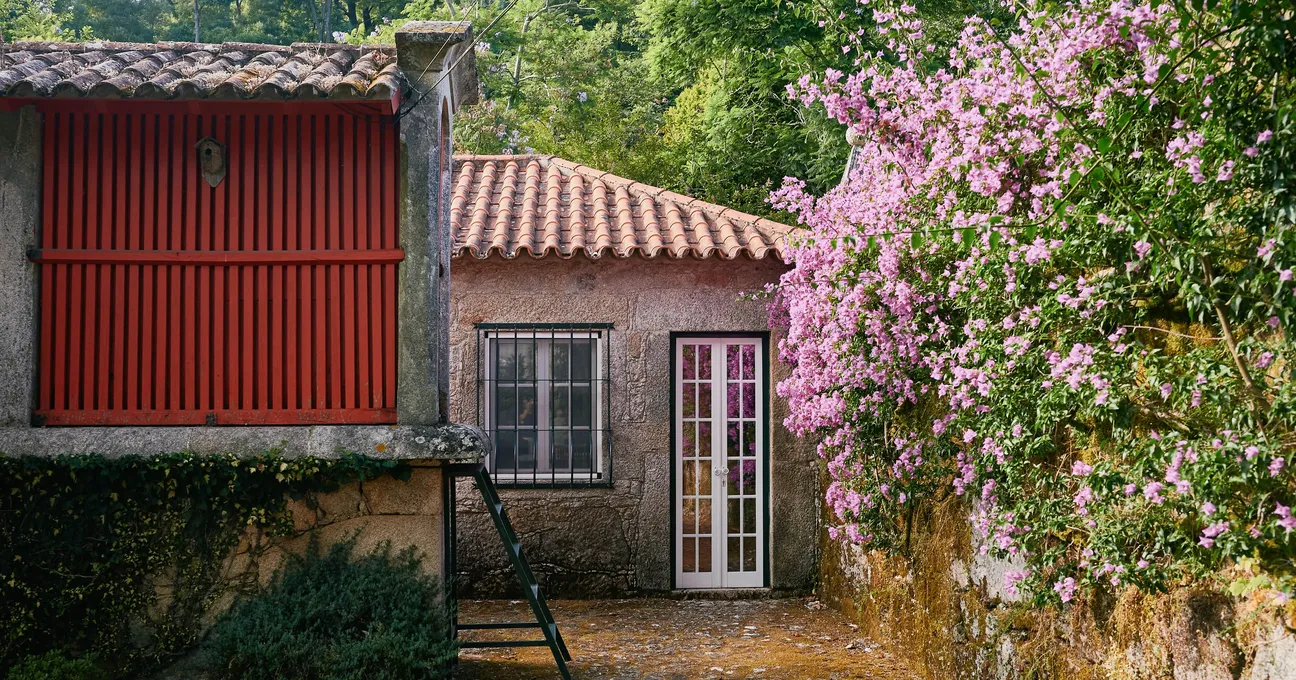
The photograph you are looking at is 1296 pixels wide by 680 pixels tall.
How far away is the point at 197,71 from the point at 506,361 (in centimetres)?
434

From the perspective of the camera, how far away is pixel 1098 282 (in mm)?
4453

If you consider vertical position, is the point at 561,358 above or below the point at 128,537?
above

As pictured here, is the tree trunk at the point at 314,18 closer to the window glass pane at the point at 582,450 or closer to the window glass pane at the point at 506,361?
the window glass pane at the point at 506,361

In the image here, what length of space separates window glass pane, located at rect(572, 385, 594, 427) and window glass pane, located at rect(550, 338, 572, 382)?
0.53 feet

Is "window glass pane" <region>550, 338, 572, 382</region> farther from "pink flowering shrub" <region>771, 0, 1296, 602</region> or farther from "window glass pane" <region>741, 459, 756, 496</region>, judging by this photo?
"pink flowering shrub" <region>771, 0, 1296, 602</region>

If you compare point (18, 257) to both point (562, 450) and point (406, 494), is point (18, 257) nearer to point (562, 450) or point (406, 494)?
point (406, 494)

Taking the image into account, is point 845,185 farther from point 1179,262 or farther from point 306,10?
point 306,10

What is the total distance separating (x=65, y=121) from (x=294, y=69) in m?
1.36

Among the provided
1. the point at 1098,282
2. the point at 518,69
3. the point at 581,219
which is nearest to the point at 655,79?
the point at 518,69

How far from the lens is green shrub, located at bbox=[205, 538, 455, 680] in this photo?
19.2 feet

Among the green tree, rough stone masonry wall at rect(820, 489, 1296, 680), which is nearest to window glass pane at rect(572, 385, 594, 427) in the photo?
rough stone masonry wall at rect(820, 489, 1296, 680)

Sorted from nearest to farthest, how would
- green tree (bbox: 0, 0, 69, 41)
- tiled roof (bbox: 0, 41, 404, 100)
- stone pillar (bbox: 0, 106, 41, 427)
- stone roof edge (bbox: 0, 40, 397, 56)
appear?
1. tiled roof (bbox: 0, 41, 404, 100)
2. stone pillar (bbox: 0, 106, 41, 427)
3. stone roof edge (bbox: 0, 40, 397, 56)
4. green tree (bbox: 0, 0, 69, 41)

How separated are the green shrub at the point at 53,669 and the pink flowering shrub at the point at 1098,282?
460 centimetres

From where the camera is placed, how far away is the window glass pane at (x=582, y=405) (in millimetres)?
9977
